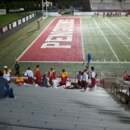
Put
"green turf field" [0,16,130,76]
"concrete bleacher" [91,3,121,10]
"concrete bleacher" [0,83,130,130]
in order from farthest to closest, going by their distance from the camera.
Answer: "concrete bleacher" [91,3,121,10]
"green turf field" [0,16,130,76]
"concrete bleacher" [0,83,130,130]

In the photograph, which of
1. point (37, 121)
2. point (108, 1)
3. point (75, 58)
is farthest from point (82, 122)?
point (108, 1)

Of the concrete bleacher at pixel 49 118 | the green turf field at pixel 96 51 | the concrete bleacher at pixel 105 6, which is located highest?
the concrete bleacher at pixel 105 6

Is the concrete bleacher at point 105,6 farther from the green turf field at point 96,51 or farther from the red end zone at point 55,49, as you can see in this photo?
the red end zone at point 55,49

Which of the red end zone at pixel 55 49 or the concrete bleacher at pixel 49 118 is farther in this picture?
the red end zone at pixel 55 49

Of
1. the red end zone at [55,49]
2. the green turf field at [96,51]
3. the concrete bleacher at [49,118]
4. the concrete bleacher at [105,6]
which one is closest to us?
the concrete bleacher at [49,118]

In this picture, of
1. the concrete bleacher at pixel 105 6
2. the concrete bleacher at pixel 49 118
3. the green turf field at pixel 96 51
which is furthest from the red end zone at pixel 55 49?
the concrete bleacher at pixel 105 6

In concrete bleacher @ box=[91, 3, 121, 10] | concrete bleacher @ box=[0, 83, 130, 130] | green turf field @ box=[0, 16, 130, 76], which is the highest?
concrete bleacher @ box=[91, 3, 121, 10]

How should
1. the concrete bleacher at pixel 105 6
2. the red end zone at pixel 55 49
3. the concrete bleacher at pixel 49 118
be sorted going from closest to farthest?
the concrete bleacher at pixel 49 118, the red end zone at pixel 55 49, the concrete bleacher at pixel 105 6

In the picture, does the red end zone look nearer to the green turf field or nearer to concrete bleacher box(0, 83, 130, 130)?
the green turf field

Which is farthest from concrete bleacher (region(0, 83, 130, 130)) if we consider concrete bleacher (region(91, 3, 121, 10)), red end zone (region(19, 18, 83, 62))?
concrete bleacher (region(91, 3, 121, 10))

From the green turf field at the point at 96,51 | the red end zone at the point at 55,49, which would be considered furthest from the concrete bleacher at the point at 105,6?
the red end zone at the point at 55,49

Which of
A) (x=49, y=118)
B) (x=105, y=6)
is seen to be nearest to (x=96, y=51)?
(x=49, y=118)

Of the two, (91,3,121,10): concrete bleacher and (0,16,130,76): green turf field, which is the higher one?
(91,3,121,10): concrete bleacher

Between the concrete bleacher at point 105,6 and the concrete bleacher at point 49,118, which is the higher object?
the concrete bleacher at point 105,6
